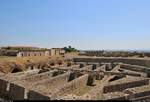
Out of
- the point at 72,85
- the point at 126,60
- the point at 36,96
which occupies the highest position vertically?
the point at 126,60

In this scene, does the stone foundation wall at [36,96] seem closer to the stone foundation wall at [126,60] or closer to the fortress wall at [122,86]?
the fortress wall at [122,86]

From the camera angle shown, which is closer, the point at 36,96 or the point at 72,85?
the point at 36,96

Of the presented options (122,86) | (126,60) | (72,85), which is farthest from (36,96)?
(126,60)

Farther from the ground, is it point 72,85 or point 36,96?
point 72,85

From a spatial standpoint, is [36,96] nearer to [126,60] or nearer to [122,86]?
[122,86]

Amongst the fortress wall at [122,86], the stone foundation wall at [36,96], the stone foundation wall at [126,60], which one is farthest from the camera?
the stone foundation wall at [126,60]

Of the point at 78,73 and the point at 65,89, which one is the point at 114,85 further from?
the point at 78,73

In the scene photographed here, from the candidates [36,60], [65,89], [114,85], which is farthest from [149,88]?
[36,60]

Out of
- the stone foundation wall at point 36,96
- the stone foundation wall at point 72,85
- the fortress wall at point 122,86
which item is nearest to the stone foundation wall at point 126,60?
the stone foundation wall at point 72,85

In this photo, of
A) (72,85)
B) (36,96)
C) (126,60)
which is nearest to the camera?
(36,96)

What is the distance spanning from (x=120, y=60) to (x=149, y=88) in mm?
16205

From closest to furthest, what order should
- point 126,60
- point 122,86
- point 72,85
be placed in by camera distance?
point 122,86, point 72,85, point 126,60

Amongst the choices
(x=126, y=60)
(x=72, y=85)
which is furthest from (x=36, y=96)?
(x=126, y=60)

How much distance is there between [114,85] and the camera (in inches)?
552
